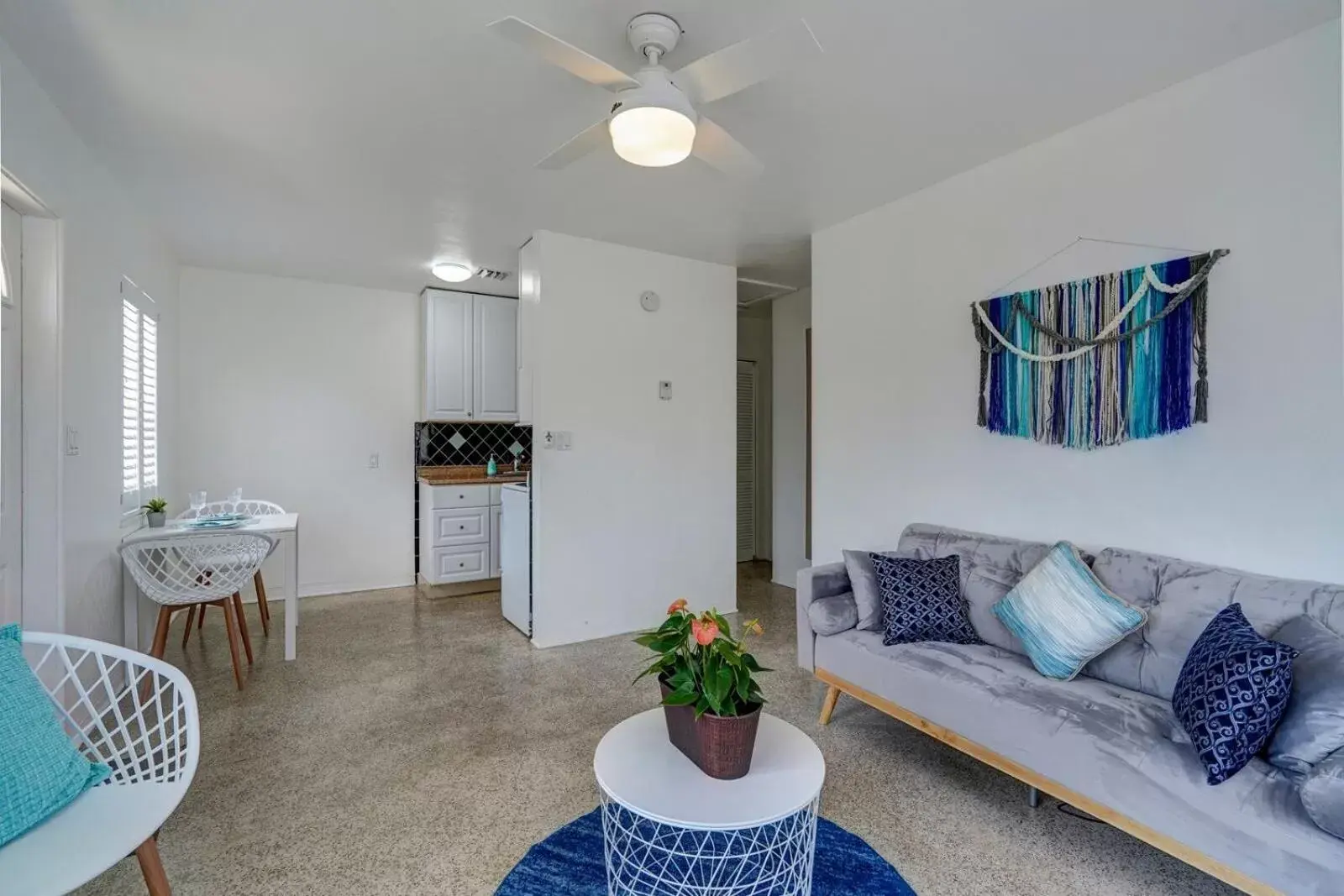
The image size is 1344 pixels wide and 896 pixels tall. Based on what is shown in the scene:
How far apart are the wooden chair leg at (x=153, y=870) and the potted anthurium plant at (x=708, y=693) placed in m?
1.15

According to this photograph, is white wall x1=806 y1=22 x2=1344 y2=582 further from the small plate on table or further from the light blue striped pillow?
the small plate on table

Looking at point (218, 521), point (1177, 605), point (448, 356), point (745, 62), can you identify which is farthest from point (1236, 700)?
point (448, 356)

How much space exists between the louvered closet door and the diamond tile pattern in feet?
7.01

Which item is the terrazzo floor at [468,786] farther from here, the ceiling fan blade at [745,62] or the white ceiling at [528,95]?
the white ceiling at [528,95]

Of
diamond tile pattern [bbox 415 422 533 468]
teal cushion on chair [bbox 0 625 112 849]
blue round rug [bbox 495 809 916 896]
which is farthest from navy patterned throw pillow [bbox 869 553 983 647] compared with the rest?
diamond tile pattern [bbox 415 422 533 468]

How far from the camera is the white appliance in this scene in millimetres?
3922

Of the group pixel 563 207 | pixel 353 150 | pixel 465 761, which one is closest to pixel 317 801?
pixel 465 761

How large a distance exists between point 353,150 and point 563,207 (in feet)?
3.40

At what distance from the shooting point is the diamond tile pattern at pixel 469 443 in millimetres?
5430

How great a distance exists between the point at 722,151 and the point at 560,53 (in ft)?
2.26

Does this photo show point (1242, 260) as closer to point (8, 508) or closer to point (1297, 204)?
point (1297, 204)

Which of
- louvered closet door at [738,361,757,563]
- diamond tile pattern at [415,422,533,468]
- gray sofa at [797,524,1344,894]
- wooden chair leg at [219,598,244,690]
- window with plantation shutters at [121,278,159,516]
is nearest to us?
gray sofa at [797,524,1344,894]

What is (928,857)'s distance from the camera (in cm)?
187

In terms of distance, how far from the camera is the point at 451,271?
4387mm
